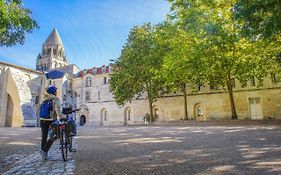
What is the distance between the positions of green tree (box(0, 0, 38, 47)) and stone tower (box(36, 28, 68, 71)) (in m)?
72.5

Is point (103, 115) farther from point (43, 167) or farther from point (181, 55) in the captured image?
point (43, 167)

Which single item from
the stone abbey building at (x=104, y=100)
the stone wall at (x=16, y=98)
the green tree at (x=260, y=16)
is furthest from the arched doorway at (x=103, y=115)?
the green tree at (x=260, y=16)

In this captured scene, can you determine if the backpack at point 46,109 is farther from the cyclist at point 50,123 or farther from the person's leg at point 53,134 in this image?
the person's leg at point 53,134

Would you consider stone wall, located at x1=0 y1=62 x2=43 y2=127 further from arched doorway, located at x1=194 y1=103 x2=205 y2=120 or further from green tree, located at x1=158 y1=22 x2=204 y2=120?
arched doorway, located at x1=194 y1=103 x2=205 y2=120

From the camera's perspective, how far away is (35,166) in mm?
5207

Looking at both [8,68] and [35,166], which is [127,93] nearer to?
[8,68]

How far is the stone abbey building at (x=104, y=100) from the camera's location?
33281 millimetres

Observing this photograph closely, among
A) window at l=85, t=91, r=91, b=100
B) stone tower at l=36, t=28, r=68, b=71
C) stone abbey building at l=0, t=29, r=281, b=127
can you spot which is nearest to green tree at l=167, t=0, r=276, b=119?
stone abbey building at l=0, t=29, r=281, b=127

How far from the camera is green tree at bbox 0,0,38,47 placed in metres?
7.00

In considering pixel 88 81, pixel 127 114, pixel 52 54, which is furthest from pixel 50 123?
pixel 52 54

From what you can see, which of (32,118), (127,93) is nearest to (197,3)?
(127,93)

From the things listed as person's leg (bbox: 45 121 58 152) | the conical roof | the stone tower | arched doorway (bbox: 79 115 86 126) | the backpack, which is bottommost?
arched doorway (bbox: 79 115 86 126)

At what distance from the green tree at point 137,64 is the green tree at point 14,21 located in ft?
69.3

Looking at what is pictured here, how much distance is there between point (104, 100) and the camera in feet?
158
